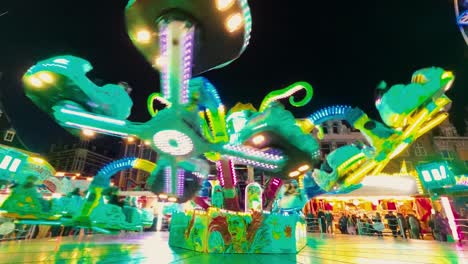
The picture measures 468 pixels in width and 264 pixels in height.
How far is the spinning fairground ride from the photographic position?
5.28 metres

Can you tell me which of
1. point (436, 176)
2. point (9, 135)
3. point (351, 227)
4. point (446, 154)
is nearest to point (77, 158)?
point (9, 135)

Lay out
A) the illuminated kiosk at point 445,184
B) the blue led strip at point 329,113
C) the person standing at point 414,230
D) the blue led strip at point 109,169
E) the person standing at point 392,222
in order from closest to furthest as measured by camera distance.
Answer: the blue led strip at point 329,113 < the blue led strip at point 109,169 < the illuminated kiosk at point 445,184 < the person standing at point 414,230 < the person standing at point 392,222

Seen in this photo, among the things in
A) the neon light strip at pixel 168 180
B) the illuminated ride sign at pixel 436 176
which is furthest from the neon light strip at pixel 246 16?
the illuminated ride sign at pixel 436 176

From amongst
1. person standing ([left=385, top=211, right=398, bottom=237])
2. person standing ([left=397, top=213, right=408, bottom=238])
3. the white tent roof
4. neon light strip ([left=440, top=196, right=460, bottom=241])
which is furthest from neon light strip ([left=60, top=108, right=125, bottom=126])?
person standing ([left=385, top=211, right=398, bottom=237])

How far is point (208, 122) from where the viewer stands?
8.66m

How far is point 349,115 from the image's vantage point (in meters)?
7.84

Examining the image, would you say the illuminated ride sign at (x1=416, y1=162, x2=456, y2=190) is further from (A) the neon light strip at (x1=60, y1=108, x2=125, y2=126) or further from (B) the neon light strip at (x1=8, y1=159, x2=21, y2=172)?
(B) the neon light strip at (x1=8, y1=159, x2=21, y2=172)

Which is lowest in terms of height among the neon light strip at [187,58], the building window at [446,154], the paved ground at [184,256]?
the paved ground at [184,256]

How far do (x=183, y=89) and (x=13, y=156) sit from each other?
27.1 feet

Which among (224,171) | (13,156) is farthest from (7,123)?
(224,171)

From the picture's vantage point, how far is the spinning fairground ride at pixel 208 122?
528cm

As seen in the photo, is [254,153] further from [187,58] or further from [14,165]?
[14,165]

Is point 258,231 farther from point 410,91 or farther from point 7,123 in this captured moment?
point 7,123

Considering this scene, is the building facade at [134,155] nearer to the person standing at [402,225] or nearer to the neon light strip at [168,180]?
the neon light strip at [168,180]
